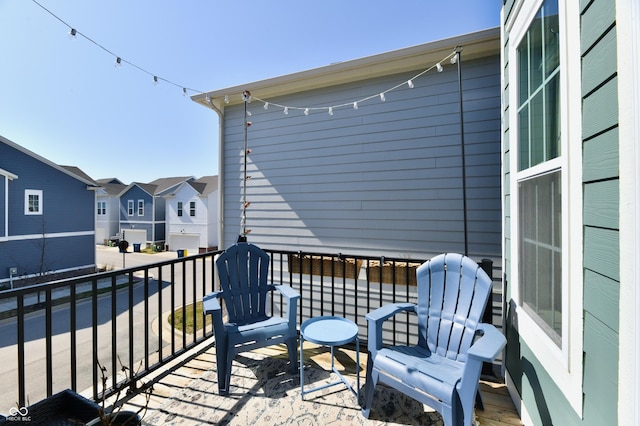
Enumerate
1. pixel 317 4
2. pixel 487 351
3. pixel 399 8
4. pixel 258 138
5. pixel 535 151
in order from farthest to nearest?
pixel 258 138
pixel 317 4
pixel 399 8
pixel 535 151
pixel 487 351

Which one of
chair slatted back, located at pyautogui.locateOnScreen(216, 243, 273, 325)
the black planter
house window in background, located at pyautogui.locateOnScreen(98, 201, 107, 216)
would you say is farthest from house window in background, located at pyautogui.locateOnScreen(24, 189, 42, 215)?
the black planter

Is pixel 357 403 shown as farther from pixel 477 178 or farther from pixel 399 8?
pixel 399 8

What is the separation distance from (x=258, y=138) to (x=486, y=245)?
3866 millimetres

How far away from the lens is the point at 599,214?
38.4 inches

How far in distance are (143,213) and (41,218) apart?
31.4 feet

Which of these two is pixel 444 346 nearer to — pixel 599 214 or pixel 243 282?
pixel 599 214

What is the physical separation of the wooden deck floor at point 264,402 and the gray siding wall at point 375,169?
2024mm

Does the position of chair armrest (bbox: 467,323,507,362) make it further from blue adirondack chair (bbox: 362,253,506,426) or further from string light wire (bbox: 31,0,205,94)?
string light wire (bbox: 31,0,205,94)

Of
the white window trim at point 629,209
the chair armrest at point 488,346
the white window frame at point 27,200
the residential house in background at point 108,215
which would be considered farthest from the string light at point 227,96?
the residential house in background at point 108,215

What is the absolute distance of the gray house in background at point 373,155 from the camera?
11.5 ft

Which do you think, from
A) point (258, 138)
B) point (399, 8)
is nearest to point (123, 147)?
point (258, 138)

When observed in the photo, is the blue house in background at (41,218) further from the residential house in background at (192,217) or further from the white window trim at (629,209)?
the white window trim at (629,209)

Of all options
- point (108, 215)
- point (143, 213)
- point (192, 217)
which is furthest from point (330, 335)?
point (108, 215)

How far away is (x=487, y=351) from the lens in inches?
56.3
